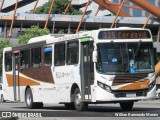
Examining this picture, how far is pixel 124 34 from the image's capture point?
21516 mm

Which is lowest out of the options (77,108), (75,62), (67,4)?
(77,108)

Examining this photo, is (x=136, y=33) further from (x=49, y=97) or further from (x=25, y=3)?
(x=25, y=3)

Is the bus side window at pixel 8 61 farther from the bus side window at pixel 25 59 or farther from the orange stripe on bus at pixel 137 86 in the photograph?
the orange stripe on bus at pixel 137 86

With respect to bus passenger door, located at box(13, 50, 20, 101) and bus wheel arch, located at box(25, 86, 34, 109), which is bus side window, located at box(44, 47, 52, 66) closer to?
bus wheel arch, located at box(25, 86, 34, 109)

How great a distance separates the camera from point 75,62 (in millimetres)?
22312

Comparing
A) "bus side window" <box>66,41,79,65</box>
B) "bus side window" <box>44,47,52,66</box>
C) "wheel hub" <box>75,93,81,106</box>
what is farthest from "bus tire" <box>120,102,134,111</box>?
"bus side window" <box>44,47,52,66</box>

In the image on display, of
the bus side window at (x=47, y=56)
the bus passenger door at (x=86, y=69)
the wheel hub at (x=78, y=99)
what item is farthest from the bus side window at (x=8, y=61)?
the bus passenger door at (x=86, y=69)

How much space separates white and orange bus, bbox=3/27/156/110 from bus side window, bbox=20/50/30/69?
1891 mm

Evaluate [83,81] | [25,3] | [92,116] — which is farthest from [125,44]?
[25,3]

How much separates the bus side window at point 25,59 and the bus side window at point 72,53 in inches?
158

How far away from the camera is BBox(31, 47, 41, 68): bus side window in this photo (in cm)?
2553

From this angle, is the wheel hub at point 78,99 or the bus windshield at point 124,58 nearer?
the bus windshield at point 124,58

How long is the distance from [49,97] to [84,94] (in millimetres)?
3516

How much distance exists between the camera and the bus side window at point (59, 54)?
23.4 m
